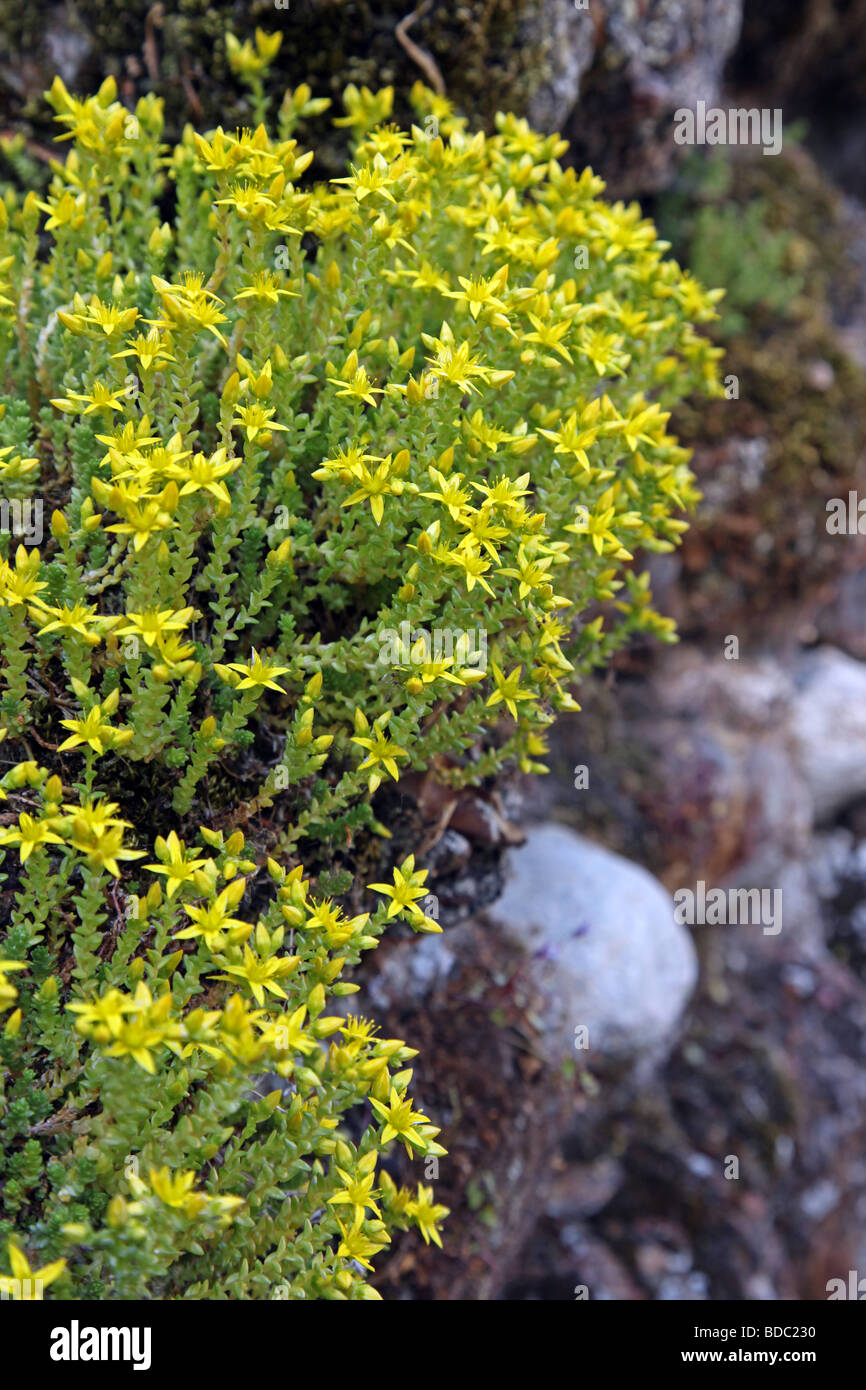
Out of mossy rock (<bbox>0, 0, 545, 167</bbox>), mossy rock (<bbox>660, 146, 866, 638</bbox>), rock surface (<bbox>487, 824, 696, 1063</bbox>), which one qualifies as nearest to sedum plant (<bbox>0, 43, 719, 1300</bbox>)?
mossy rock (<bbox>0, 0, 545, 167</bbox>)

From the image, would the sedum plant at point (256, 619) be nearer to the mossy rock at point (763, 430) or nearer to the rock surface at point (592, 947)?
the rock surface at point (592, 947)

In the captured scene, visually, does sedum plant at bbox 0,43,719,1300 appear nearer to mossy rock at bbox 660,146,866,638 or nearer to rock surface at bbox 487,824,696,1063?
rock surface at bbox 487,824,696,1063

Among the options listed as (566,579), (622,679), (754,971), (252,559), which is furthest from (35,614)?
(754,971)

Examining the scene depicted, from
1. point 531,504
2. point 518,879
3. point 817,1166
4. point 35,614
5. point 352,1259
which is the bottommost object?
point 817,1166

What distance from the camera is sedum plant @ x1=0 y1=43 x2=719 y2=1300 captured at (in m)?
1.81

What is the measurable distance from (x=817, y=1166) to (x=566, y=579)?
373 centimetres

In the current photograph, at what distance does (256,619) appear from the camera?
7.51ft

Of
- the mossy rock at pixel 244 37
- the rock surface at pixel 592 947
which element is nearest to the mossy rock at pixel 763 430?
the rock surface at pixel 592 947

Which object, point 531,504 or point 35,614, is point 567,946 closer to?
point 531,504

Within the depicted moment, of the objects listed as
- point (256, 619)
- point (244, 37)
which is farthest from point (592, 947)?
point (244, 37)

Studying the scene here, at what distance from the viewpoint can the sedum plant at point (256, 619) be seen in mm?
1810

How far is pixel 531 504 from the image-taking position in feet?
8.87

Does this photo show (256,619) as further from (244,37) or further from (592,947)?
(592,947)

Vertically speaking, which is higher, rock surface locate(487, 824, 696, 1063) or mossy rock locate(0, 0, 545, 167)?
mossy rock locate(0, 0, 545, 167)
